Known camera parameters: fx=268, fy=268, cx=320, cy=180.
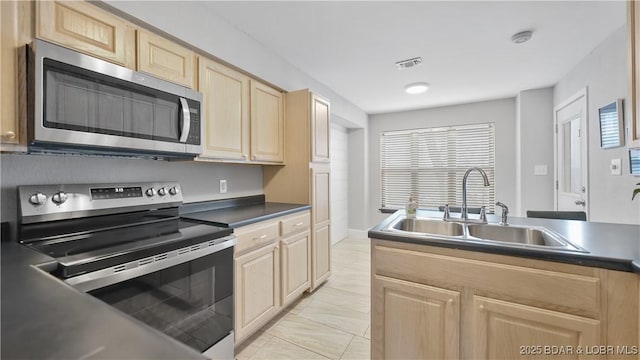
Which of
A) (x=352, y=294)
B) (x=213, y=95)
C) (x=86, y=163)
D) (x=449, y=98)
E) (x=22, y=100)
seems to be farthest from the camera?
(x=449, y=98)

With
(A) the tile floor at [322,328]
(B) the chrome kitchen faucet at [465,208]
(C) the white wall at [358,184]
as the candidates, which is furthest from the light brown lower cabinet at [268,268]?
(C) the white wall at [358,184]

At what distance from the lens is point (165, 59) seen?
1.67 meters

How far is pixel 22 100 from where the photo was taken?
1.15 metres

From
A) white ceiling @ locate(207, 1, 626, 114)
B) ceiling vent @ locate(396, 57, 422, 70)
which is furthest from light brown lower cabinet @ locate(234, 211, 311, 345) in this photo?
ceiling vent @ locate(396, 57, 422, 70)

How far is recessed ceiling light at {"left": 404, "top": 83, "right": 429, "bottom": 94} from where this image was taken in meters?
3.52

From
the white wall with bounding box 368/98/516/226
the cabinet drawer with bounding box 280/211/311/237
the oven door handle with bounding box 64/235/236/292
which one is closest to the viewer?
the oven door handle with bounding box 64/235/236/292

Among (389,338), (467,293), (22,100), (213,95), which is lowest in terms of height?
(389,338)

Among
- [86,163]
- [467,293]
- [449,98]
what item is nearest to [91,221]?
[86,163]

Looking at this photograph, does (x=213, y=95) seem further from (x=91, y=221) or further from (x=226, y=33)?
(x=91, y=221)

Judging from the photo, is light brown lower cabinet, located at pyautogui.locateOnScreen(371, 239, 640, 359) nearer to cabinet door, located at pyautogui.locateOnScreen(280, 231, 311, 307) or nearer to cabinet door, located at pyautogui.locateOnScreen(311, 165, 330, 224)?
cabinet door, located at pyautogui.locateOnScreen(280, 231, 311, 307)

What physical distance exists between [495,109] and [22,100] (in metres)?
5.21

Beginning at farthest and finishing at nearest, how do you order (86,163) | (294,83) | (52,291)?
1. (294,83)
2. (86,163)
3. (52,291)

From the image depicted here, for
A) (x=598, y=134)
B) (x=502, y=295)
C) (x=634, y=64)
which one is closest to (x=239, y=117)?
(x=502, y=295)

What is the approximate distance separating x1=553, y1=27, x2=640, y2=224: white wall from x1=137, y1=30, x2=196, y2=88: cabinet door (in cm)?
307
